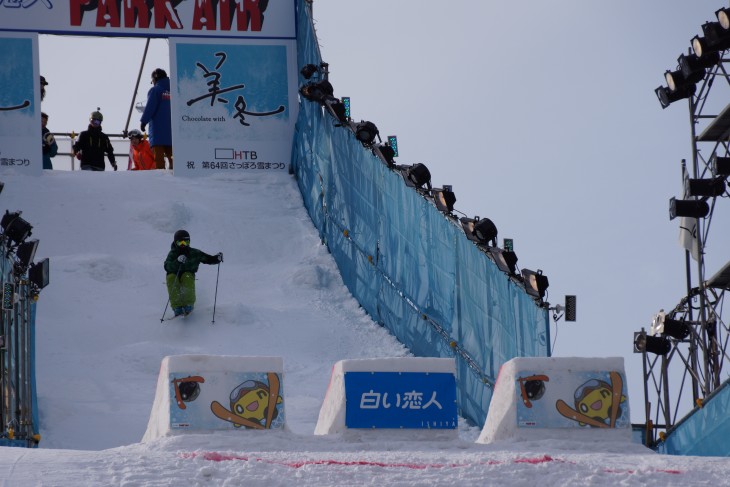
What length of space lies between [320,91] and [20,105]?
433cm

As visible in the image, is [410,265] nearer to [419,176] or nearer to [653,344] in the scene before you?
[419,176]

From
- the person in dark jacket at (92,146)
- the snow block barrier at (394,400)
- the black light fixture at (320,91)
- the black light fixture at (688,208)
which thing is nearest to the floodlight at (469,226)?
the black light fixture at (688,208)

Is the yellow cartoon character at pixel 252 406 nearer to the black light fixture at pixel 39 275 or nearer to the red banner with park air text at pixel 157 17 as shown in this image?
the black light fixture at pixel 39 275

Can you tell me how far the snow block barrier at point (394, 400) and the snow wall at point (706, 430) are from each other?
210 cm

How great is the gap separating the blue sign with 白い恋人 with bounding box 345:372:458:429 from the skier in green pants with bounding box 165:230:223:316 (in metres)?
6.68

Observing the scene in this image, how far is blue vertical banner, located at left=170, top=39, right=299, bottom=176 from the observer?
21.8 meters

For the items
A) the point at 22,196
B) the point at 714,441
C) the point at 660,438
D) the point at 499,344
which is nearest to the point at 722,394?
the point at 714,441

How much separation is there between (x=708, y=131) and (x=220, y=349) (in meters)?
5.37

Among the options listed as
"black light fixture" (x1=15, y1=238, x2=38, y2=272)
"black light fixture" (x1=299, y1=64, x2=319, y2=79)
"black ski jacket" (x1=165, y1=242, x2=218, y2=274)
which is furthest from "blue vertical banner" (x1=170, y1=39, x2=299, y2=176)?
"black light fixture" (x1=15, y1=238, x2=38, y2=272)

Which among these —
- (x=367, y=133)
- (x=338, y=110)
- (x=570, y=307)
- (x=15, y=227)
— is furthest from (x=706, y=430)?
(x=338, y=110)

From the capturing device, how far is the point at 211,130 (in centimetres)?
2181

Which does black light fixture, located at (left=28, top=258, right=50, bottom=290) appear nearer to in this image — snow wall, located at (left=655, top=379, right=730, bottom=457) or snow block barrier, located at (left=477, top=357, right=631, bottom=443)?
snow block barrier, located at (left=477, top=357, right=631, bottom=443)

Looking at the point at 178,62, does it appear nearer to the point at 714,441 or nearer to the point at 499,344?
the point at 499,344

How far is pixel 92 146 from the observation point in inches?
886
